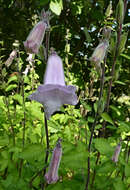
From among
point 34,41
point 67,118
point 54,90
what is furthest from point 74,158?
point 67,118

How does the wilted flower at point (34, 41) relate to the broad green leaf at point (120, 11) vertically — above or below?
below

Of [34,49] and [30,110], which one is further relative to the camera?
[30,110]

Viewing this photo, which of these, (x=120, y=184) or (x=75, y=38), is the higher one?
(x=75, y=38)

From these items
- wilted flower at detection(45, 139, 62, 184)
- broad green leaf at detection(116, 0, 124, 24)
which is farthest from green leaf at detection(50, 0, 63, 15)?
wilted flower at detection(45, 139, 62, 184)

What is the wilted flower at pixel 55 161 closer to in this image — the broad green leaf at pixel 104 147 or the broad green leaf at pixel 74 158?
Result: the broad green leaf at pixel 74 158

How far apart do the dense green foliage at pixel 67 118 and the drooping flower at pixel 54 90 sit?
0.15 meters

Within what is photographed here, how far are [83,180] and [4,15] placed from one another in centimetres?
329

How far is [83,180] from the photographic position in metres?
1.54

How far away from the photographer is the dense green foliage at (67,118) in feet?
4.24

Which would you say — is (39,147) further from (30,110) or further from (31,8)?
(31,8)

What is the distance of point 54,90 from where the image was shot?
931mm

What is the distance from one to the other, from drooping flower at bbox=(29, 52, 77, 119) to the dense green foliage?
15 centimetres

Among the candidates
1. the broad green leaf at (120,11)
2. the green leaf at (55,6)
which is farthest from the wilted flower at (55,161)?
the green leaf at (55,6)

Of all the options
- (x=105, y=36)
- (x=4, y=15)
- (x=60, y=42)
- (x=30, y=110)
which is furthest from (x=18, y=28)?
(x=105, y=36)
